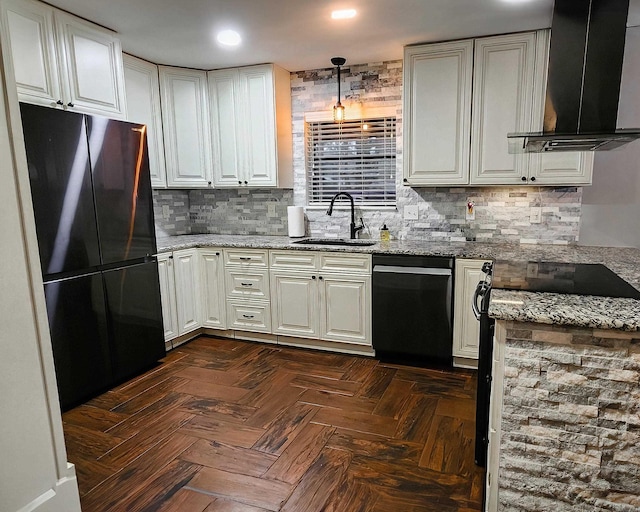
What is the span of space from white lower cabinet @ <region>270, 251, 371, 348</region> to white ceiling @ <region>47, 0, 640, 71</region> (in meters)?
1.60

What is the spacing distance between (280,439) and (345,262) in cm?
148

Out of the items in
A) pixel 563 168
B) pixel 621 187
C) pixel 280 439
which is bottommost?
pixel 280 439

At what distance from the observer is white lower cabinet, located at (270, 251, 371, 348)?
11.1 ft

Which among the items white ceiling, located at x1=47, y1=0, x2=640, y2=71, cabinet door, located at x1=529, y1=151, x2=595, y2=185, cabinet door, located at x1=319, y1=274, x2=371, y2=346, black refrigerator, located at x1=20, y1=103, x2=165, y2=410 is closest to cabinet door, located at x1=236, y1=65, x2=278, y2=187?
white ceiling, located at x1=47, y1=0, x2=640, y2=71

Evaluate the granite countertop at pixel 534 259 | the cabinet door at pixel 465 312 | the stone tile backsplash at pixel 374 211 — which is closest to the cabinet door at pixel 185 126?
the stone tile backsplash at pixel 374 211

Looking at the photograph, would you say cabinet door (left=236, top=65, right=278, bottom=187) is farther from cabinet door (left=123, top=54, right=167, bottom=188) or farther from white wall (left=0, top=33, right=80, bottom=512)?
white wall (left=0, top=33, right=80, bottom=512)

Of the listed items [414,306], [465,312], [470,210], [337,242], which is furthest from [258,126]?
[465,312]

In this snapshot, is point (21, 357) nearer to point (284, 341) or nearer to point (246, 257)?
point (246, 257)

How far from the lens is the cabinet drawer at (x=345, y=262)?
11.0ft

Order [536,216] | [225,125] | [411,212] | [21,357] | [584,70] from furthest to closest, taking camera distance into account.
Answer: [225,125] → [411,212] → [536,216] → [584,70] → [21,357]

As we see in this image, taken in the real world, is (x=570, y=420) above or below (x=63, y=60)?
below

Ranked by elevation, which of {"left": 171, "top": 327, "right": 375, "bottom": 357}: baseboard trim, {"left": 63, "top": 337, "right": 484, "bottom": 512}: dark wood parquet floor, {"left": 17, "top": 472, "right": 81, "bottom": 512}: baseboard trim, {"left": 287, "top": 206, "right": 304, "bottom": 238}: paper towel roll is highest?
{"left": 287, "top": 206, "right": 304, "bottom": 238}: paper towel roll

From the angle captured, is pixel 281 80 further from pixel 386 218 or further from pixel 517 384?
pixel 517 384

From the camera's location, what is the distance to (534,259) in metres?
2.74
